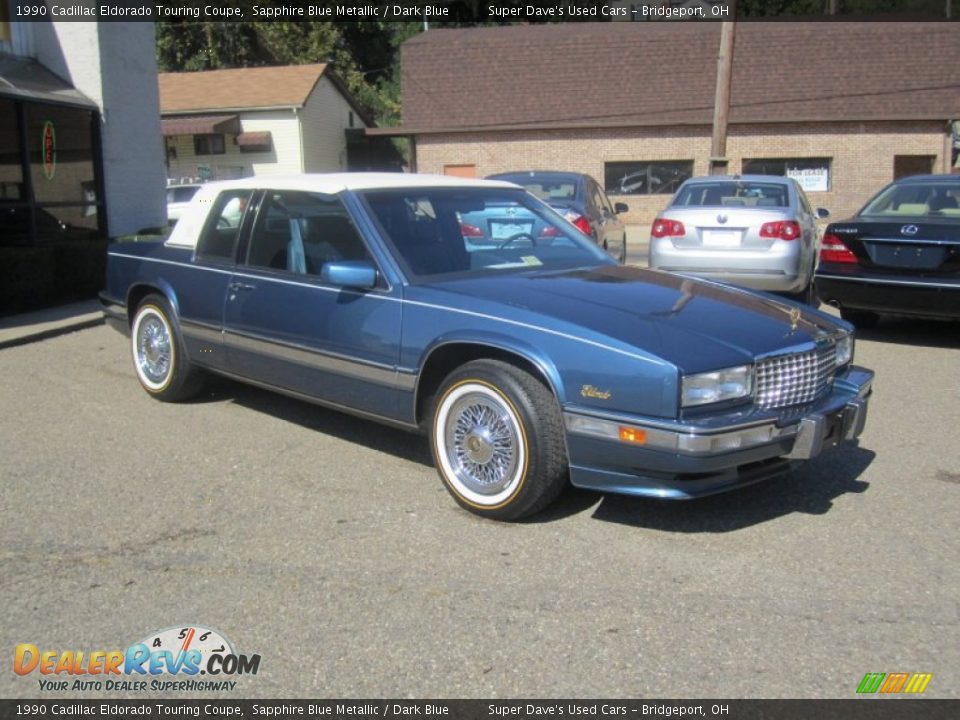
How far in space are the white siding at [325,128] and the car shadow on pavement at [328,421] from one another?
28891 millimetres

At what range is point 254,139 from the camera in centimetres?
3462

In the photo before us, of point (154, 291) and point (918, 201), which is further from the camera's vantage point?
point (918, 201)

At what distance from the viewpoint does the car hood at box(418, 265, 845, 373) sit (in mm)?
4133

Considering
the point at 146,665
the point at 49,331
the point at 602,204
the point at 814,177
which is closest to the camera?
the point at 146,665

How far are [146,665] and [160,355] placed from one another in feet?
12.3

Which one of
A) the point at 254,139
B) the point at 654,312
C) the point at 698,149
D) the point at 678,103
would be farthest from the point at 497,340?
the point at 254,139

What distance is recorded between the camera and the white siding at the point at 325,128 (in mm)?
35594

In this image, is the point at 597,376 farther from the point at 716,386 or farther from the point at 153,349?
the point at 153,349

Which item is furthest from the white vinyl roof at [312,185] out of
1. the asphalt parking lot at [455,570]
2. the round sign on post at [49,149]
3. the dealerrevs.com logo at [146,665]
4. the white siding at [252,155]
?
the white siding at [252,155]

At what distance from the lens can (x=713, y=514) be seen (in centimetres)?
462

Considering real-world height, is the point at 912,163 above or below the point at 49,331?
above
